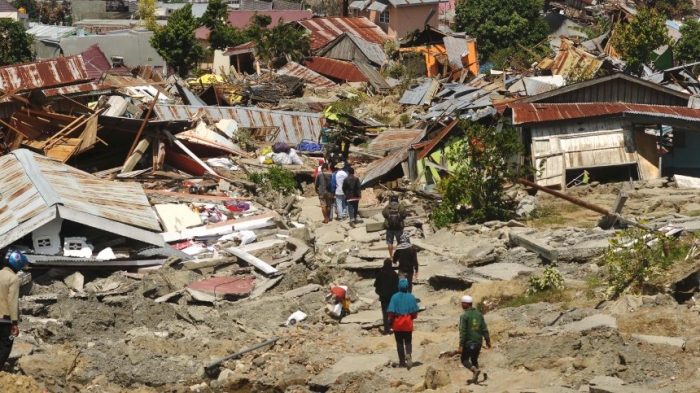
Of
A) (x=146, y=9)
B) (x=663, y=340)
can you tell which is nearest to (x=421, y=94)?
(x=663, y=340)

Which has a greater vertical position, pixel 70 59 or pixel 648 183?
pixel 70 59

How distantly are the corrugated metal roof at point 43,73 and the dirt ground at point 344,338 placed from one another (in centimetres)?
1238

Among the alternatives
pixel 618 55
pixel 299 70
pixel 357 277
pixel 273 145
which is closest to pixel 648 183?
pixel 357 277

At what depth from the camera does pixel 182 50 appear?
149 ft

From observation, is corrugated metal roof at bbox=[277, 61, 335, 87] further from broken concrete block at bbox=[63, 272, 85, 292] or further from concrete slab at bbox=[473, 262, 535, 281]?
broken concrete block at bbox=[63, 272, 85, 292]

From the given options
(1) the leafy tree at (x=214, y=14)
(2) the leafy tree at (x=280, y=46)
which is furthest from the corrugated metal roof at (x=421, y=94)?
(1) the leafy tree at (x=214, y=14)

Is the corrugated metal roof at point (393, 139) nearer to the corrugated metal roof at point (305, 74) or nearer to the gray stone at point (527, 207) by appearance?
the gray stone at point (527, 207)

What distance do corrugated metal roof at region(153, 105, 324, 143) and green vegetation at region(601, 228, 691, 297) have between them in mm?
15929

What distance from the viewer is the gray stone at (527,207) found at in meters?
18.5

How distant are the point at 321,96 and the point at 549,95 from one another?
1685cm

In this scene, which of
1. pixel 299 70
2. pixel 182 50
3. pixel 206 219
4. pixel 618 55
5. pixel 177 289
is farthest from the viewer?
pixel 182 50

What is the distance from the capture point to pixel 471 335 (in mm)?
10789

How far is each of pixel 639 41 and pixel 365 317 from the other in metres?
23.1

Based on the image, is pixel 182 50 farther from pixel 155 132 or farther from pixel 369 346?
pixel 369 346
